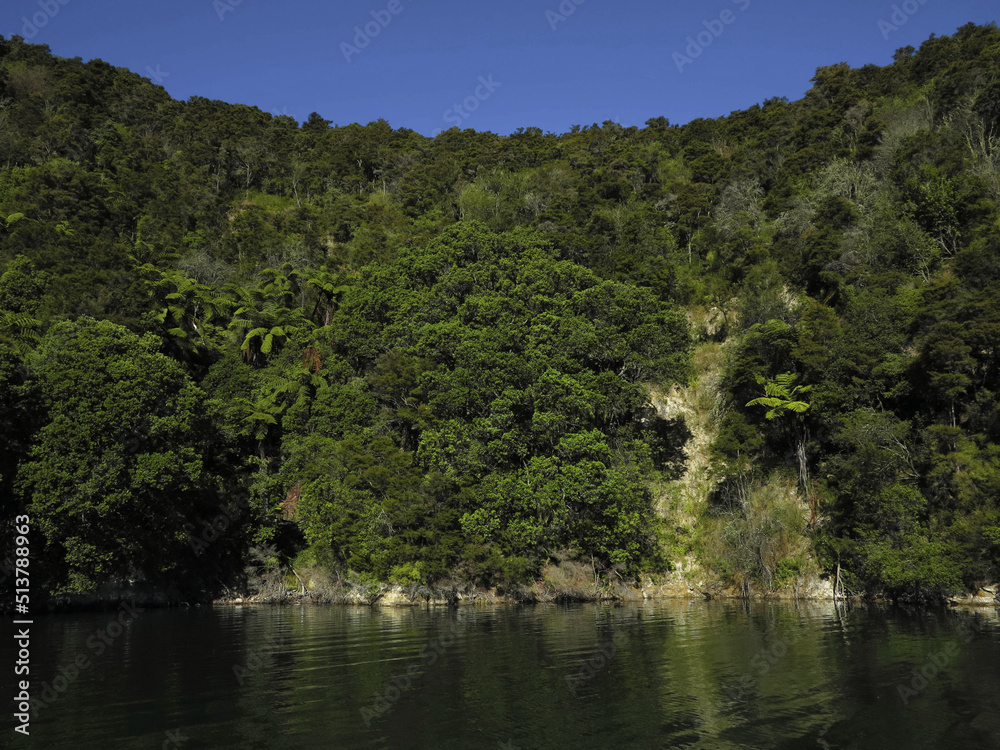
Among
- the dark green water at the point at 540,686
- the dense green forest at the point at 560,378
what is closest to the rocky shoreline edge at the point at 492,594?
the dense green forest at the point at 560,378

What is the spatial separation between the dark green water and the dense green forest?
351 inches

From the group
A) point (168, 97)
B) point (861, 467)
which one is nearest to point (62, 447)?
point (861, 467)

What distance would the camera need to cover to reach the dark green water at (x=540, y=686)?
11453 millimetres

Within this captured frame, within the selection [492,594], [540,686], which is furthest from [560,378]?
[540,686]

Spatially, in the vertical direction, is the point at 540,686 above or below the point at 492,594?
above

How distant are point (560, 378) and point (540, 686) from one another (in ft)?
78.2

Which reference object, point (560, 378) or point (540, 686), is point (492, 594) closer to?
point (560, 378)

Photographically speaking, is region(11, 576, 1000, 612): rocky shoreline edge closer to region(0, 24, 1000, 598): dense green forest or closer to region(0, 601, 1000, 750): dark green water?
region(0, 24, 1000, 598): dense green forest

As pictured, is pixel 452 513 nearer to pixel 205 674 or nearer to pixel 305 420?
pixel 305 420

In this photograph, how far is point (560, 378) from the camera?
124ft

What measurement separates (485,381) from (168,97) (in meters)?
108

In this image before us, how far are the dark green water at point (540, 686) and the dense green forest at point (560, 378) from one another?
8.91 m

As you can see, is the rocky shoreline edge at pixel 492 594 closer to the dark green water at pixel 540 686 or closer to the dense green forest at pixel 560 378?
the dense green forest at pixel 560 378

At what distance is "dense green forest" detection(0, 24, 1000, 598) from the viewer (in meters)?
33.3
